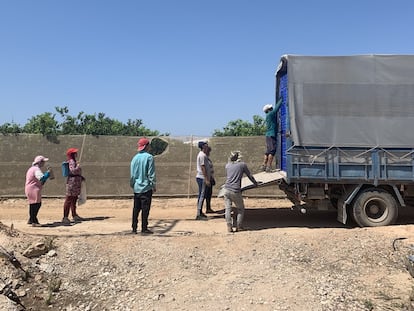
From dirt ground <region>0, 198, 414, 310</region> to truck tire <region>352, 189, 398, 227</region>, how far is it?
1.73ft

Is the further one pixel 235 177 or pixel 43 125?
pixel 43 125

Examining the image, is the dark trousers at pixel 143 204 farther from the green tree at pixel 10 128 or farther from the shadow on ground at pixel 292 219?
the green tree at pixel 10 128

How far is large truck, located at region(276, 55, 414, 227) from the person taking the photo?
7871 millimetres

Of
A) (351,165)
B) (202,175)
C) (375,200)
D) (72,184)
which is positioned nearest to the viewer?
(351,165)

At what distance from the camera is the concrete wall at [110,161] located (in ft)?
43.3

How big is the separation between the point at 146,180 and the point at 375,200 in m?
4.38

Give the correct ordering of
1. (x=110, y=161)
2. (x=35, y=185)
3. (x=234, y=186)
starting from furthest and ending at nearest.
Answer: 1. (x=110, y=161)
2. (x=35, y=185)
3. (x=234, y=186)

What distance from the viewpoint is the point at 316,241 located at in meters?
6.91

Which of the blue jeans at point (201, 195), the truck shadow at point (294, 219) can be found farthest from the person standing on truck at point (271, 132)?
the blue jeans at point (201, 195)

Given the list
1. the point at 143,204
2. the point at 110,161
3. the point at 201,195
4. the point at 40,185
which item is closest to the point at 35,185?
the point at 40,185

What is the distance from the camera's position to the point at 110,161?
13.4 metres

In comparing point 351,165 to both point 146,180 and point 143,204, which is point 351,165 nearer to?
point 146,180

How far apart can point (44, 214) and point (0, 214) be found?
112 cm

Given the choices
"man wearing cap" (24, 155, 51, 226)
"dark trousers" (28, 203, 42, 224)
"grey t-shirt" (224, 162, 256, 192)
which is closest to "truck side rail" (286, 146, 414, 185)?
"grey t-shirt" (224, 162, 256, 192)
